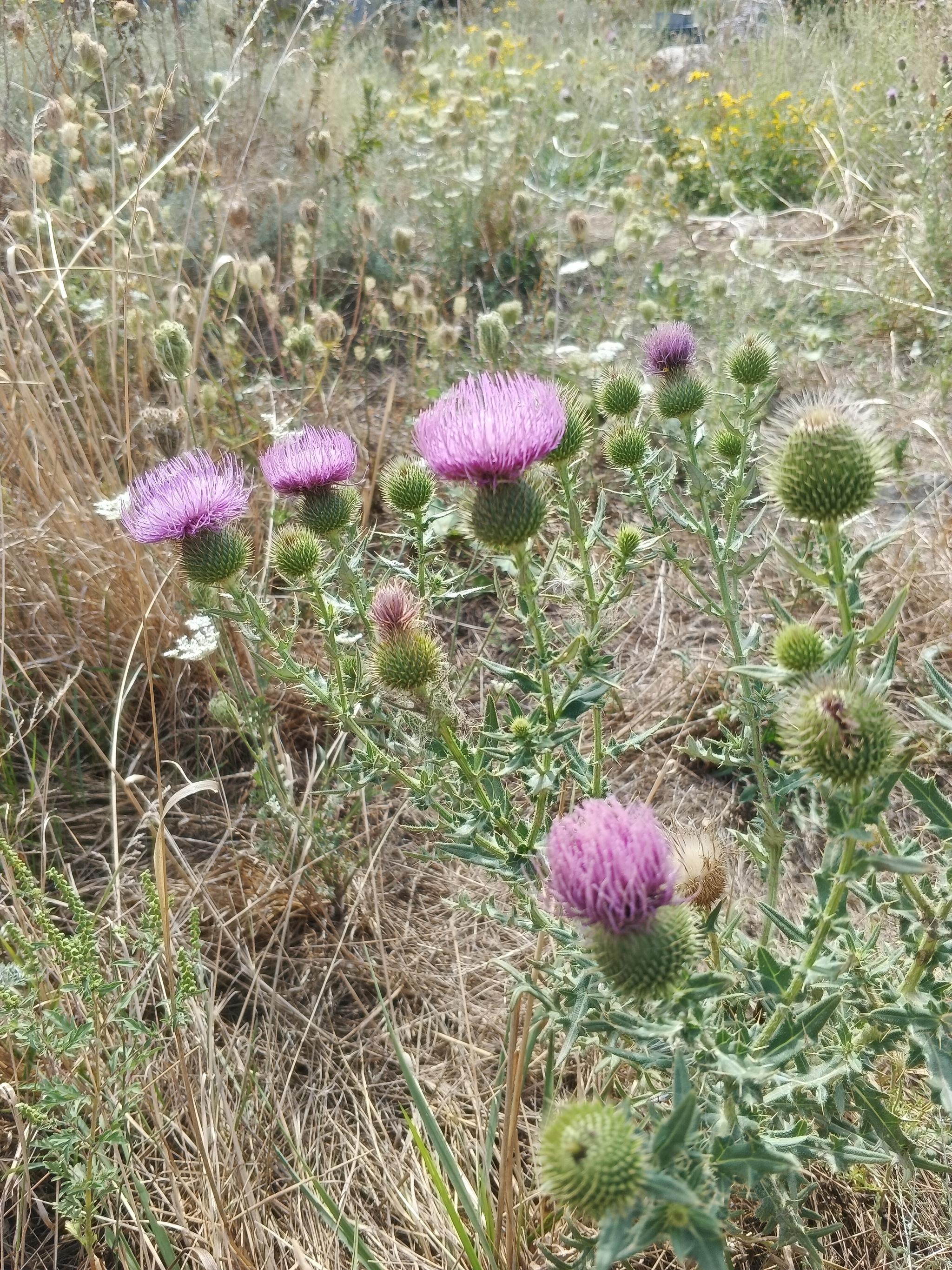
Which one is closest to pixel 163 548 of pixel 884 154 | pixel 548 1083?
pixel 548 1083

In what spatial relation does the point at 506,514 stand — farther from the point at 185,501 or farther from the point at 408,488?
the point at 185,501

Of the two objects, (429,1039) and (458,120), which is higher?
(458,120)

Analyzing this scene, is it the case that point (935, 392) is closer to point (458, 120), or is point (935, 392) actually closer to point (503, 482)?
point (503, 482)

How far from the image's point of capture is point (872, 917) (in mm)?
2467

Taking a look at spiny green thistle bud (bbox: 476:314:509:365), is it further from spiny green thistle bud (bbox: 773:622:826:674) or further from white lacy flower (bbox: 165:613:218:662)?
spiny green thistle bud (bbox: 773:622:826:674)

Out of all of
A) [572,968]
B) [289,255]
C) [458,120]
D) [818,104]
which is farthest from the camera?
[818,104]

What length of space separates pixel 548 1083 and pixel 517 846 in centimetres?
48

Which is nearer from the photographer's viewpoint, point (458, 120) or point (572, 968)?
point (572, 968)

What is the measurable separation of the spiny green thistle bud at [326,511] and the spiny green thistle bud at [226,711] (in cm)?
70

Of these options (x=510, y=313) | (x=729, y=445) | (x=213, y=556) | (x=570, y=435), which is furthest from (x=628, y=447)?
(x=510, y=313)

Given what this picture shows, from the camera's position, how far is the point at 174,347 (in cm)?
300

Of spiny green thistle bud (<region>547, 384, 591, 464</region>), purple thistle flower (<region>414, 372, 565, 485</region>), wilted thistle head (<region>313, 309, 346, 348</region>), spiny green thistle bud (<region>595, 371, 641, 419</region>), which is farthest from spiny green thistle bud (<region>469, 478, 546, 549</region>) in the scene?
wilted thistle head (<region>313, 309, 346, 348</region>)

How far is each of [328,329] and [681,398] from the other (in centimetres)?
176

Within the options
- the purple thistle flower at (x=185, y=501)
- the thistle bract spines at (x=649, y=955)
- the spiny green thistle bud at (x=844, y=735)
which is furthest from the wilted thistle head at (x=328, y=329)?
the thistle bract spines at (x=649, y=955)
